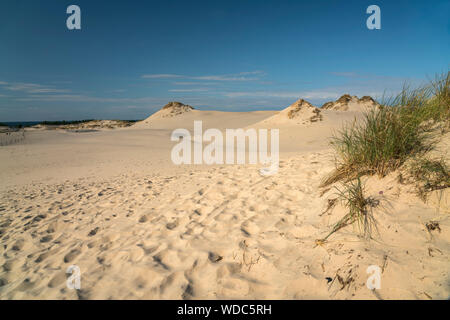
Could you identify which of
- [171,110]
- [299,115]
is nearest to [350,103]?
[299,115]

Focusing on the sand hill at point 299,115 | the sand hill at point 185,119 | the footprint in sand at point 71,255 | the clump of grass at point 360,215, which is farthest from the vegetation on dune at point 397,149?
the sand hill at point 185,119

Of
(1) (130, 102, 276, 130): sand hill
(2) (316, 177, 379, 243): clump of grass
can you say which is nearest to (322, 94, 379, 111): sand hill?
(1) (130, 102, 276, 130): sand hill

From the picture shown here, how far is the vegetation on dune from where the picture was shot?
2.32 meters

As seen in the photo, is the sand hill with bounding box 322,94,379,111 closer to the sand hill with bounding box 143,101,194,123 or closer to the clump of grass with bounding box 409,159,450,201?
the sand hill with bounding box 143,101,194,123

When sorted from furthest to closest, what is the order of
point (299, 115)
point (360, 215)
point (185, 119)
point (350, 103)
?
point (185, 119), point (350, 103), point (299, 115), point (360, 215)

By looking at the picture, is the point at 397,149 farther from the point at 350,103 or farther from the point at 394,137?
the point at 350,103

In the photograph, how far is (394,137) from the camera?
2830 mm

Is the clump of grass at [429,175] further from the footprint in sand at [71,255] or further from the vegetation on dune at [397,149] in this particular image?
the footprint in sand at [71,255]

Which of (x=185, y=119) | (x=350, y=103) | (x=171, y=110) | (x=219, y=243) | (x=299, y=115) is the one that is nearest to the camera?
(x=219, y=243)

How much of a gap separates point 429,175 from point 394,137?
661mm

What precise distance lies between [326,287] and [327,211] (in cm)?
111

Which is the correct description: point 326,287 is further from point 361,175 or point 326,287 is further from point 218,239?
point 361,175

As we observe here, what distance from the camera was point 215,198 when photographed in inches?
156

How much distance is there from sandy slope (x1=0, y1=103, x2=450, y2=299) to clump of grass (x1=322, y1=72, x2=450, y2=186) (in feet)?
0.95
